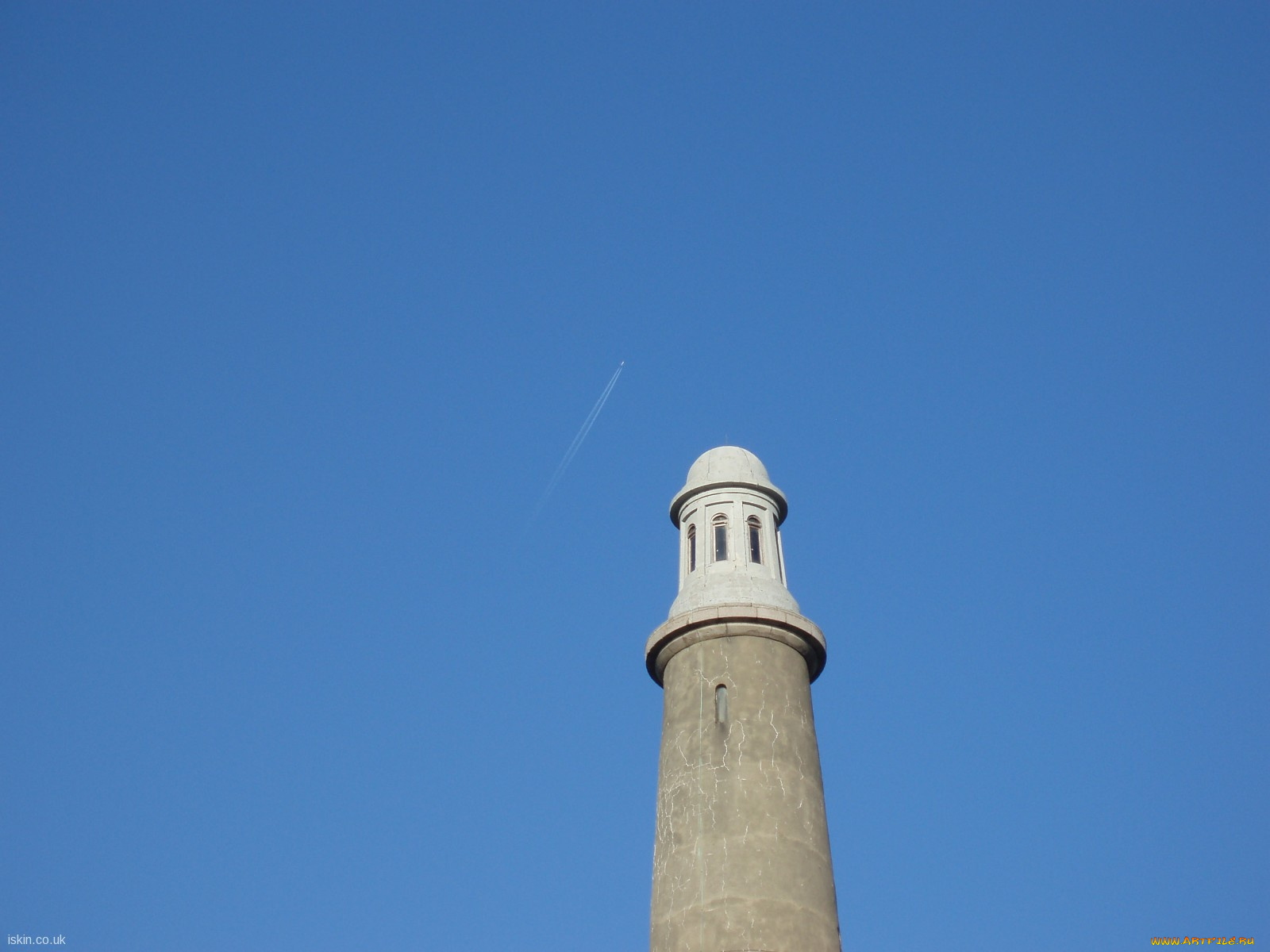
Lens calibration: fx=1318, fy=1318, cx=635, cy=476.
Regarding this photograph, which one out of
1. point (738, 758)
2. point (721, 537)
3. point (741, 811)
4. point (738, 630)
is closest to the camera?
point (741, 811)

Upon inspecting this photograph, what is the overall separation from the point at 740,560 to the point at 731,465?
2634 mm

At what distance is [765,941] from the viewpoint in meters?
19.5

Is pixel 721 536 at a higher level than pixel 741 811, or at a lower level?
higher

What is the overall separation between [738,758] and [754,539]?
224 inches

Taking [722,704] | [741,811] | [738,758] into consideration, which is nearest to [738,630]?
[722,704]

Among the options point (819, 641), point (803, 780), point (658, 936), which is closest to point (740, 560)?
point (819, 641)

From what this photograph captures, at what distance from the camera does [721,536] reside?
85.9 ft

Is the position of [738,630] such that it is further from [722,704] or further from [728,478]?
[728,478]

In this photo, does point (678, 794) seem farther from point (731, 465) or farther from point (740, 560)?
point (731, 465)

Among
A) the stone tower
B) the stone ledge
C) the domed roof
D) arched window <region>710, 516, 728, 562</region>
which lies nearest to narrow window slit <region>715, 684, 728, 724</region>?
the stone tower

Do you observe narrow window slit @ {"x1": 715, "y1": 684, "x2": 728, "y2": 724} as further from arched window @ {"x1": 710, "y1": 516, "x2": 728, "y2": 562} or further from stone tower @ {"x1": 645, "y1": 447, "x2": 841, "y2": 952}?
arched window @ {"x1": 710, "y1": 516, "x2": 728, "y2": 562}

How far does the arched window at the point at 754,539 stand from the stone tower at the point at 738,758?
3 cm

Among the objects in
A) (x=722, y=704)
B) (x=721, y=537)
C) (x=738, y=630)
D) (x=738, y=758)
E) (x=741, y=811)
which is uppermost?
(x=721, y=537)

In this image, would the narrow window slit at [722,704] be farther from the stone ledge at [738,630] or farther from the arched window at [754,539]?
the arched window at [754,539]
